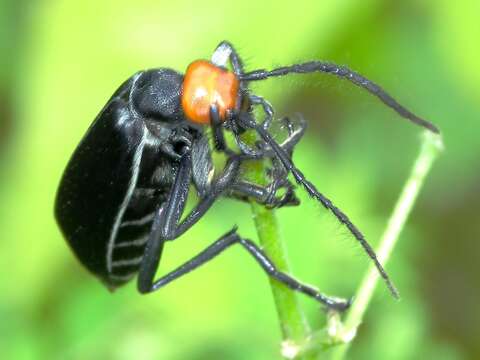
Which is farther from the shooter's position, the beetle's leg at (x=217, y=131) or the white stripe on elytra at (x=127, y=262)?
the white stripe on elytra at (x=127, y=262)

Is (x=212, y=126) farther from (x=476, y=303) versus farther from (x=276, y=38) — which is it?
(x=476, y=303)

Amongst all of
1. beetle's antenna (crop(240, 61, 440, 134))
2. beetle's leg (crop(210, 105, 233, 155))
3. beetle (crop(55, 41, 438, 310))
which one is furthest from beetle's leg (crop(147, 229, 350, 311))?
beetle's antenna (crop(240, 61, 440, 134))

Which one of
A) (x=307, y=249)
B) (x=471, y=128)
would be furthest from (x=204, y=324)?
(x=471, y=128)

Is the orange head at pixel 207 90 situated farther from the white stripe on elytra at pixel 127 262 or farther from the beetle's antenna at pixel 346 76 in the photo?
the white stripe on elytra at pixel 127 262

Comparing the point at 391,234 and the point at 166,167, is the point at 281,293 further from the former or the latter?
the point at 166,167

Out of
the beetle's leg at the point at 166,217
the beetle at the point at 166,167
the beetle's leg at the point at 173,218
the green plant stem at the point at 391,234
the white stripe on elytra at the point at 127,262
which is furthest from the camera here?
the white stripe on elytra at the point at 127,262

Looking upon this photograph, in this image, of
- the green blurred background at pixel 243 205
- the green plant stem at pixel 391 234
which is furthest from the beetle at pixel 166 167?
the green blurred background at pixel 243 205
